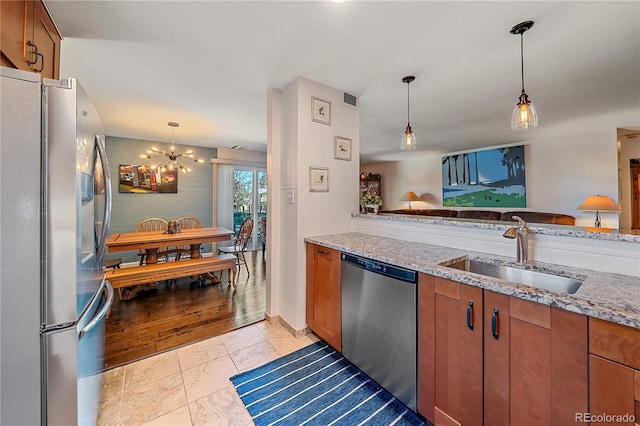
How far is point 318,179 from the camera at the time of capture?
239 centimetres

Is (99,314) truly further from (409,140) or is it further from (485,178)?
(485,178)

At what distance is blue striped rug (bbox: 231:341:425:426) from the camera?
4.77 ft

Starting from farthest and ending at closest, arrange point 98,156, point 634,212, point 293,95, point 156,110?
point 634,212 < point 156,110 < point 293,95 < point 98,156

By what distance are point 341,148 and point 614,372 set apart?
7.24ft

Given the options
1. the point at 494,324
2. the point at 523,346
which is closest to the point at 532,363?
the point at 523,346

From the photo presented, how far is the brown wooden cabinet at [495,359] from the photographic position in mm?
916

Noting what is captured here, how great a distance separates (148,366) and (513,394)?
2280 millimetres

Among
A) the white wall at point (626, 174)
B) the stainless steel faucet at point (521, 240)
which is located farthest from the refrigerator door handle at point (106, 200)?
the white wall at point (626, 174)

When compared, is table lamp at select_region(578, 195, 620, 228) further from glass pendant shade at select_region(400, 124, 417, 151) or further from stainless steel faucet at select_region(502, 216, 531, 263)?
stainless steel faucet at select_region(502, 216, 531, 263)

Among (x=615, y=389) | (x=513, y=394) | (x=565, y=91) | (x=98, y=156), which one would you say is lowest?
(x=513, y=394)

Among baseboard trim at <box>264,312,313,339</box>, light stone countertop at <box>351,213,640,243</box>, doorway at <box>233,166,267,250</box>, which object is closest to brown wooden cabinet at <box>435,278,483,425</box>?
light stone countertop at <box>351,213,640,243</box>

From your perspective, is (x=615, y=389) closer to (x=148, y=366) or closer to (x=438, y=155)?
(x=148, y=366)

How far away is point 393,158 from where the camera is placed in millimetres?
7105

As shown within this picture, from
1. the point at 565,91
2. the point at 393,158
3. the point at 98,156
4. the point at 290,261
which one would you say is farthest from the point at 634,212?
the point at 98,156
